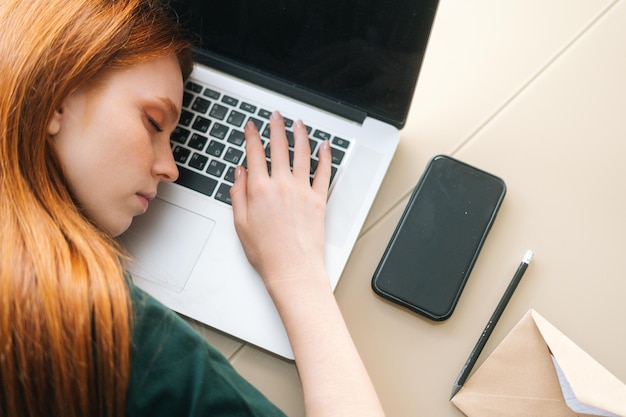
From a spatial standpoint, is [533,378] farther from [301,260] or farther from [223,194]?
[223,194]

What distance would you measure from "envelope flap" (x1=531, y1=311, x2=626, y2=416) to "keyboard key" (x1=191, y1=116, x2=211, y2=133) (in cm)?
37

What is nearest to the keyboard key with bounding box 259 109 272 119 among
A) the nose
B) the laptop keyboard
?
the laptop keyboard

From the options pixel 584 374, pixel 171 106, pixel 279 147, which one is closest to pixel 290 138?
pixel 279 147

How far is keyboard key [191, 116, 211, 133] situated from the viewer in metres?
0.68

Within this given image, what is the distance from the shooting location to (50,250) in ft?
1.62

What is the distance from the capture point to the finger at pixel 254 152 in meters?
0.66

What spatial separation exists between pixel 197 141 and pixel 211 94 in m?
0.06

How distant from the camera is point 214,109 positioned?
0.69 metres

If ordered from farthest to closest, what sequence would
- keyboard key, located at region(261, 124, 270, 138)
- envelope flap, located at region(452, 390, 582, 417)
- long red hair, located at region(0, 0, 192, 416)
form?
keyboard key, located at region(261, 124, 270, 138), envelope flap, located at region(452, 390, 582, 417), long red hair, located at region(0, 0, 192, 416)

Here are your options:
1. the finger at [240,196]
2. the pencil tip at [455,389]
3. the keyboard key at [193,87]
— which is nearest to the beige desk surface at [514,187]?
the pencil tip at [455,389]

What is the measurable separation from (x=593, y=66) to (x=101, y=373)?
59cm

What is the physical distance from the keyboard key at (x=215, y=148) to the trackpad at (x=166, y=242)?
7 cm

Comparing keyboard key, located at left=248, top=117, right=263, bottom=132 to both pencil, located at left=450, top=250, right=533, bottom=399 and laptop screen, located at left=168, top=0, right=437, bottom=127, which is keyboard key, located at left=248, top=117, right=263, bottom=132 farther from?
pencil, located at left=450, top=250, right=533, bottom=399

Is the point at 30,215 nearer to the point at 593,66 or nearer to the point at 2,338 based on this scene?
the point at 2,338
